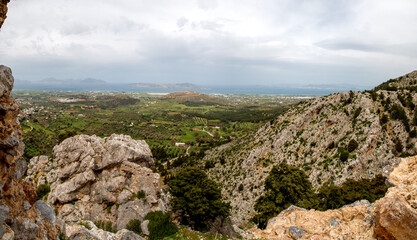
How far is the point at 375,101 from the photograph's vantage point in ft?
133

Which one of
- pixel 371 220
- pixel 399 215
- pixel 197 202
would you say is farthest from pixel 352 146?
pixel 399 215

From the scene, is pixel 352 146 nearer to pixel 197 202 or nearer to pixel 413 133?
pixel 413 133

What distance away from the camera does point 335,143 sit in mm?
38094

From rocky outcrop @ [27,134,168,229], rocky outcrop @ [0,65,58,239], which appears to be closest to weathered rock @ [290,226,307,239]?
rocky outcrop @ [0,65,58,239]

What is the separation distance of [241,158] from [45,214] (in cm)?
4528

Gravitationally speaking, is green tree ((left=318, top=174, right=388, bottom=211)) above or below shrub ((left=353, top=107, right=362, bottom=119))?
below

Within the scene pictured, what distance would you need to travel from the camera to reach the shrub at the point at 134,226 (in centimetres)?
2345

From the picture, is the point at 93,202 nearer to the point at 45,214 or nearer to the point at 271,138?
the point at 45,214

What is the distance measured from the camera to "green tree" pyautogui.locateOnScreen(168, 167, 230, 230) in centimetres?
2750

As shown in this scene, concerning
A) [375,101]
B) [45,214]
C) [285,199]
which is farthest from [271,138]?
[45,214]

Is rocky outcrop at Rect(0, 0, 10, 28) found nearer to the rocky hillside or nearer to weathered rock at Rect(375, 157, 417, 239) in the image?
weathered rock at Rect(375, 157, 417, 239)

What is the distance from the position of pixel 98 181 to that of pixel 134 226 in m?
10.4

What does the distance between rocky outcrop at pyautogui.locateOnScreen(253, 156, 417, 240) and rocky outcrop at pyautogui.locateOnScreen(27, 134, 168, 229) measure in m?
17.4

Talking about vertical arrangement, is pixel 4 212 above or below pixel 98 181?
above
